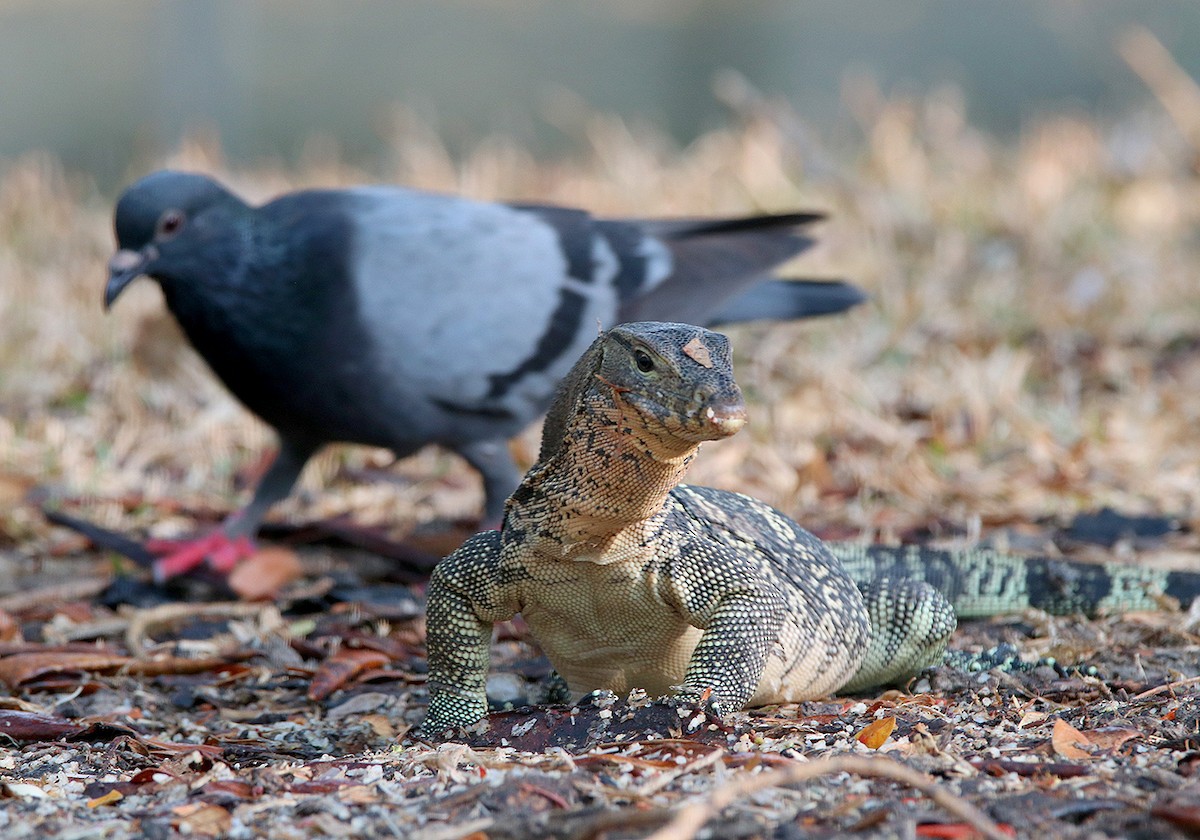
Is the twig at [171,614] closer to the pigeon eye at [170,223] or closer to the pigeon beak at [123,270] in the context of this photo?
the pigeon beak at [123,270]

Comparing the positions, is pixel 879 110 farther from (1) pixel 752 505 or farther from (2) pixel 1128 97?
(1) pixel 752 505

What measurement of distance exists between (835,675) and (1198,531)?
2143mm

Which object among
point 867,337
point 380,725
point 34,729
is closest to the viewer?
point 34,729

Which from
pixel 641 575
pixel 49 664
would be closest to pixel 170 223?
pixel 49 664

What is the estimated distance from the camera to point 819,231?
7.93m

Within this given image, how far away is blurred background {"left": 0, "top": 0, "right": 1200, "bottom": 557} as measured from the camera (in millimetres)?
5465

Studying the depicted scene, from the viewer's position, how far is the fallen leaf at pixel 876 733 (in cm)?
255

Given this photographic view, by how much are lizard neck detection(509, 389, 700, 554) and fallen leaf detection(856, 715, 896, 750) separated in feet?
1.78

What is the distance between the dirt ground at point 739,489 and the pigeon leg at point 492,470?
21 cm

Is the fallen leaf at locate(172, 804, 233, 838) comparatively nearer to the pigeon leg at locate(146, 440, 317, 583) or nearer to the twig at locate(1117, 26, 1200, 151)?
the pigeon leg at locate(146, 440, 317, 583)

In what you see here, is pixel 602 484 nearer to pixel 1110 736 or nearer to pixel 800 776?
pixel 800 776

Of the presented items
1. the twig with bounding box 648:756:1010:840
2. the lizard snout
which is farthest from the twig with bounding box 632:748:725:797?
the lizard snout

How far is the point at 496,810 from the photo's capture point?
7.11 feet

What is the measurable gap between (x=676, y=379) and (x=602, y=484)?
329 millimetres
